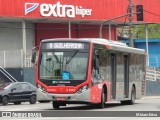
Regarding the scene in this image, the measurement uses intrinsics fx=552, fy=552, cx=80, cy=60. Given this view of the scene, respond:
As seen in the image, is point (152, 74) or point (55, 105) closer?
point (55, 105)

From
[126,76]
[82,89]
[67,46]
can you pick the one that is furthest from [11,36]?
[82,89]

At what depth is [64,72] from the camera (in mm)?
24359

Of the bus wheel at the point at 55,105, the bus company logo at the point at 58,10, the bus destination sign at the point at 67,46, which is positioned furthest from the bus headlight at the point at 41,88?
the bus company logo at the point at 58,10

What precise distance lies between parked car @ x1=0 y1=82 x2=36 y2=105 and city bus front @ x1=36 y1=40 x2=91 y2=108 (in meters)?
8.75

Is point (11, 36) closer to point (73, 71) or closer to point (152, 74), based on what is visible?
point (152, 74)

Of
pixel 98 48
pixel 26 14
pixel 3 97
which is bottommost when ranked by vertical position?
pixel 3 97

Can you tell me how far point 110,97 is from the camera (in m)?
27.2

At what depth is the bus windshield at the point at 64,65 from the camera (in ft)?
80.0

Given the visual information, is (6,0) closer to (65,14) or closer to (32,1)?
(32,1)

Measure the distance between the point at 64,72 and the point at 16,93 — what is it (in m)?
10.4

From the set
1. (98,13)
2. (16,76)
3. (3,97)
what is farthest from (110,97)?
(98,13)

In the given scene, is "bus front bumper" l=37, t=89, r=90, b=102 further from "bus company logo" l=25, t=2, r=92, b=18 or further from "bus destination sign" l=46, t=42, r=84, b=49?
"bus company logo" l=25, t=2, r=92, b=18

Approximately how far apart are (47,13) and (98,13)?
20.2 ft

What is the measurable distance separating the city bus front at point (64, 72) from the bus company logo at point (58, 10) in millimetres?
24651
